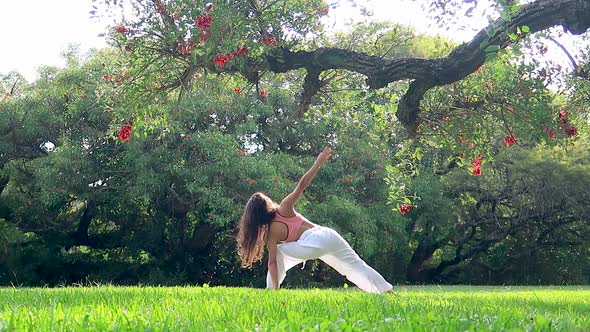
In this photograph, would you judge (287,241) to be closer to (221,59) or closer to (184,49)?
(221,59)

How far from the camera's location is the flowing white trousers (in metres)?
7.78

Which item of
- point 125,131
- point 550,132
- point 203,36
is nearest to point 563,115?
point 550,132

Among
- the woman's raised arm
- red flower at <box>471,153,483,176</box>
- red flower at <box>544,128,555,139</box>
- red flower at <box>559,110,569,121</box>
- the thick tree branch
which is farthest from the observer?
red flower at <box>471,153,483,176</box>

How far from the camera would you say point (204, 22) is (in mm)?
7062

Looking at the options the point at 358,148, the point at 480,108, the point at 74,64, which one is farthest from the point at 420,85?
the point at 74,64

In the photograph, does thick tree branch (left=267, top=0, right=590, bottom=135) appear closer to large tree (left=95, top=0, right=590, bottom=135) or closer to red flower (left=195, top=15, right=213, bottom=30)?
large tree (left=95, top=0, right=590, bottom=135)

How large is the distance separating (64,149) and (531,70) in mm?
12585

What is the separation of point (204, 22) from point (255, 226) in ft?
6.93

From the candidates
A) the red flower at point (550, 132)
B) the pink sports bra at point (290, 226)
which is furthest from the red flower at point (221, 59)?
the red flower at point (550, 132)

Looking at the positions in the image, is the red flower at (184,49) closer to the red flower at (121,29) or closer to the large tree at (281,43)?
the large tree at (281,43)

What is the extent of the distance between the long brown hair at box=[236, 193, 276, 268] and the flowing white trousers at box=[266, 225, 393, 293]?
238 millimetres

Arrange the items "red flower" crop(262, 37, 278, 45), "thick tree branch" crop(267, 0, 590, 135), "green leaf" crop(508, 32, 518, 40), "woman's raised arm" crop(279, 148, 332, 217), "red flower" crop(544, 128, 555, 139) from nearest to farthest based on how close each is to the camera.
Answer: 1. "green leaf" crop(508, 32, 518, 40)
2. "thick tree branch" crop(267, 0, 590, 135)
3. "woman's raised arm" crop(279, 148, 332, 217)
4. "red flower" crop(262, 37, 278, 45)
5. "red flower" crop(544, 128, 555, 139)

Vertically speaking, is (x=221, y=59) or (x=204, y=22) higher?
(x=204, y=22)

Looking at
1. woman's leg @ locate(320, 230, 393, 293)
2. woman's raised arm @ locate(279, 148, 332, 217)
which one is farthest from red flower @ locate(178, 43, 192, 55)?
woman's leg @ locate(320, 230, 393, 293)
